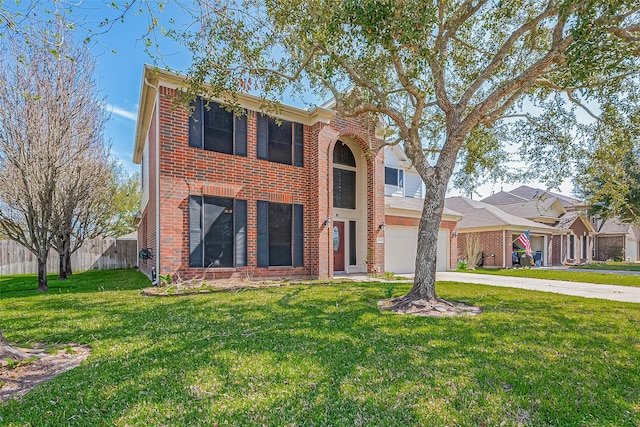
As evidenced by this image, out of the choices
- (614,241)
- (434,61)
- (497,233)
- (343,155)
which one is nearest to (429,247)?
(434,61)

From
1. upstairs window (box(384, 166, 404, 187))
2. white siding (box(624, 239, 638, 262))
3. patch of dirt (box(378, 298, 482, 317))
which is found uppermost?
upstairs window (box(384, 166, 404, 187))

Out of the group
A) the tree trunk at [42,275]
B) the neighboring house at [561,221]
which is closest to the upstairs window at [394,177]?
the neighboring house at [561,221]

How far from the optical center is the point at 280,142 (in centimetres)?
1124

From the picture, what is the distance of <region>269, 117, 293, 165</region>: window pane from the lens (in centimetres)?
1105

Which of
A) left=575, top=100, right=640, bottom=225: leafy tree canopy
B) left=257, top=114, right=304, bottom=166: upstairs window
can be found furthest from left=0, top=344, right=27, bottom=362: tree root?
left=575, top=100, right=640, bottom=225: leafy tree canopy

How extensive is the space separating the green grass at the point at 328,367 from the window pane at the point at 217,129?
17.1ft

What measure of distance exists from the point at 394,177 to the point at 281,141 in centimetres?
843

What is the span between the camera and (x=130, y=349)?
397 cm

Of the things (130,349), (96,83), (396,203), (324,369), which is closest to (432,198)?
(324,369)

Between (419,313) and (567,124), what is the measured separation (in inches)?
284

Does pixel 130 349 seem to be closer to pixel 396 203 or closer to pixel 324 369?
pixel 324 369

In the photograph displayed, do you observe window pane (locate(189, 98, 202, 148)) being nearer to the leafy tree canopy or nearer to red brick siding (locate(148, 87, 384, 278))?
red brick siding (locate(148, 87, 384, 278))

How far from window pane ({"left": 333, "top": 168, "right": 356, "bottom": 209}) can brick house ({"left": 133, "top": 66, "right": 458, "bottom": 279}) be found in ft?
0.16

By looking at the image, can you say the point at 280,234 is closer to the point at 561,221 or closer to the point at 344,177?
the point at 344,177
